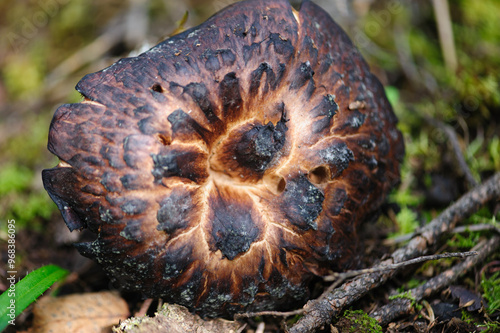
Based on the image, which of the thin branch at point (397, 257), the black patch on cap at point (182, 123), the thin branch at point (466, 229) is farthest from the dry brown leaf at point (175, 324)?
the thin branch at point (466, 229)

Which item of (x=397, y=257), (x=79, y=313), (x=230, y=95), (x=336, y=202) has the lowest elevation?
(x=397, y=257)

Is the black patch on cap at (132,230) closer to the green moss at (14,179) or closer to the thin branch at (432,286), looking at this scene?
the thin branch at (432,286)

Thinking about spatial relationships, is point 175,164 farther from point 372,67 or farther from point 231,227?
point 372,67

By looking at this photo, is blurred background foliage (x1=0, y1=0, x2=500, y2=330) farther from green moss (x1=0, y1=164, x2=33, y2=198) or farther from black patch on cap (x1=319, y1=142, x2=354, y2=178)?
black patch on cap (x1=319, y1=142, x2=354, y2=178)

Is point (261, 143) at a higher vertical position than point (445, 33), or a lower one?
higher

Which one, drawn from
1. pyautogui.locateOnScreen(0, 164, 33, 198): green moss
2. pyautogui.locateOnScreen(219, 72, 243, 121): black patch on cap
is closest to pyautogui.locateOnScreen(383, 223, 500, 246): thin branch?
pyautogui.locateOnScreen(219, 72, 243, 121): black patch on cap

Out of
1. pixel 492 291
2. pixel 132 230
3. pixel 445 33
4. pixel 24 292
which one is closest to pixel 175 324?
pixel 132 230

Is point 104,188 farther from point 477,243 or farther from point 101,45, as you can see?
point 101,45
